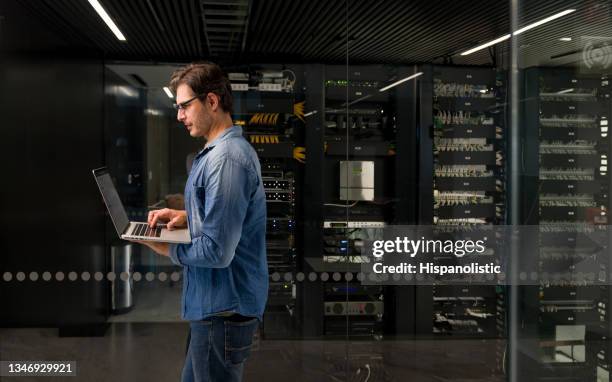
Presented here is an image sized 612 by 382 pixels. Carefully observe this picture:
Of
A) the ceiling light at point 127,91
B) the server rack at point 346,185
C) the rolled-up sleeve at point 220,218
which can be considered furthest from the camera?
the server rack at point 346,185

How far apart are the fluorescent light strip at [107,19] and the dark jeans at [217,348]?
2023mm

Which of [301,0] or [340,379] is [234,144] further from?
[340,379]

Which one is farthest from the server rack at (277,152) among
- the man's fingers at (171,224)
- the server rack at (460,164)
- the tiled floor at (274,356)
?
the man's fingers at (171,224)

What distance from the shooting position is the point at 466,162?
3.58m

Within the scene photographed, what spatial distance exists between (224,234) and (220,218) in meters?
0.05

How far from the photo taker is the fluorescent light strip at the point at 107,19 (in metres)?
3.23

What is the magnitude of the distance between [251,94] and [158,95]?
54 centimetres

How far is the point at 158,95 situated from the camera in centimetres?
336

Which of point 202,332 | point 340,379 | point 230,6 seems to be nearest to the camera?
point 202,332

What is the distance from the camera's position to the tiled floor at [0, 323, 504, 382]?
338 centimetres

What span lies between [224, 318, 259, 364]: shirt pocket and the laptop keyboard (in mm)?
408

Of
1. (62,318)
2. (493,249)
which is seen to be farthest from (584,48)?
(62,318)

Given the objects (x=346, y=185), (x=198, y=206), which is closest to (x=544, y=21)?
(x=346, y=185)

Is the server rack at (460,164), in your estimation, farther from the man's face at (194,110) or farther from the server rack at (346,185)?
the man's face at (194,110)
